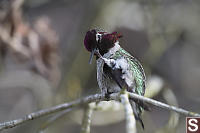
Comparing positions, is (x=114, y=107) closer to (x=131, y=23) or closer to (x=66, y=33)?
(x=131, y=23)

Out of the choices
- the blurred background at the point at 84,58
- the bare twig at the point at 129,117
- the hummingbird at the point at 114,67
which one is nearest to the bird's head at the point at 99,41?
the hummingbird at the point at 114,67

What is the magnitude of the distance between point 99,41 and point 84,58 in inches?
95.5

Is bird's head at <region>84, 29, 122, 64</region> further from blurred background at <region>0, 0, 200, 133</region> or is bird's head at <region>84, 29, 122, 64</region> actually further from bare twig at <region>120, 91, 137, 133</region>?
blurred background at <region>0, 0, 200, 133</region>

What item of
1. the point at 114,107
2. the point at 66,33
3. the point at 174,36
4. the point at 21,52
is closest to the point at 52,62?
the point at 21,52

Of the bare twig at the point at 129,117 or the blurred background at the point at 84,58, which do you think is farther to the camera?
the blurred background at the point at 84,58

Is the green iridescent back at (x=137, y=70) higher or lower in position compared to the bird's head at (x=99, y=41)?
lower

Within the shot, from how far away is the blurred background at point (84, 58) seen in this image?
129 inches

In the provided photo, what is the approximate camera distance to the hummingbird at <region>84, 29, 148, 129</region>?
4.58 feet

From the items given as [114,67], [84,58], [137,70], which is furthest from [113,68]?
[84,58]

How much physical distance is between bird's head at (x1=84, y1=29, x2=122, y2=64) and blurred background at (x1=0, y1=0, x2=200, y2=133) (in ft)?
1.48

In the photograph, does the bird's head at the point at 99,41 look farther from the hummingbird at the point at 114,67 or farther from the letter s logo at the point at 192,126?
the letter s logo at the point at 192,126

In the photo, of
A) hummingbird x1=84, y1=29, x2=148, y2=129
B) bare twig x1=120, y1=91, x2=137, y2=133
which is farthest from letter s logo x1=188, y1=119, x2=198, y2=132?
bare twig x1=120, y1=91, x2=137, y2=133

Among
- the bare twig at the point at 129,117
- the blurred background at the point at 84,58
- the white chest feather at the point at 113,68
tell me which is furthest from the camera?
the blurred background at the point at 84,58

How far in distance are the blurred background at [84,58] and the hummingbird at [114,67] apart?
0.39 m
